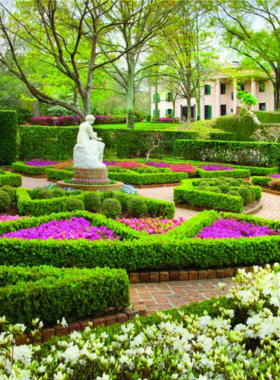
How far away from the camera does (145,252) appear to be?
5.74 m

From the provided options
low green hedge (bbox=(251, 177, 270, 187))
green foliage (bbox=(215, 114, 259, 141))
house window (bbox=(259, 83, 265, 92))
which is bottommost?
low green hedge (bbox=(251, 177, 270, 187))

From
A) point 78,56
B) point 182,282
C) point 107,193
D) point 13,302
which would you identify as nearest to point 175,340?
point 13,302

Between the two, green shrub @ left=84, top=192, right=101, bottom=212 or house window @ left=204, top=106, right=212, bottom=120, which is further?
house window @ left=204, top=106, right=212, bottom=120

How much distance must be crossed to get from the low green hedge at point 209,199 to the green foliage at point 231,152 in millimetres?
7733

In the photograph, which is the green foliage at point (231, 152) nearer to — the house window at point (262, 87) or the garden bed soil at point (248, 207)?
the garden bed soil at point (248, 207)

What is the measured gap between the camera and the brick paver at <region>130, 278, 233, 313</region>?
4.89 metres

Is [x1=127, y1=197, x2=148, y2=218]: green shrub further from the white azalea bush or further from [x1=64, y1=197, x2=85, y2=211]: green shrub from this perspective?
the white azalea bush

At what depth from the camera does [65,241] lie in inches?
225

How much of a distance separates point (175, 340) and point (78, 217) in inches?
204

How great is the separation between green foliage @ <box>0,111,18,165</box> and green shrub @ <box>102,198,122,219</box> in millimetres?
11710

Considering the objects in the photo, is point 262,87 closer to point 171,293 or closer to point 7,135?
point 7,135

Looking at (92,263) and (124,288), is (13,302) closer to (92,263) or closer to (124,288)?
(124,288)

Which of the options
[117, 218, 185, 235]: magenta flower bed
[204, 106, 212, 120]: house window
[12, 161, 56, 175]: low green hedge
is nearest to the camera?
[117, 218, 185, 235]: magenta flower bed

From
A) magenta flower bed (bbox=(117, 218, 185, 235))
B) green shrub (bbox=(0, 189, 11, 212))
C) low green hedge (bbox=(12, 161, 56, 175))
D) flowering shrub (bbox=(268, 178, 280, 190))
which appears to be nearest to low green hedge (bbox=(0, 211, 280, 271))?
magenta flower bed (bbox=(117, 218, 185, 235))
